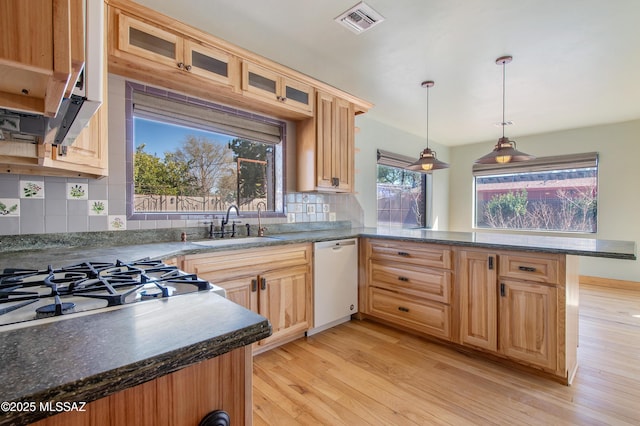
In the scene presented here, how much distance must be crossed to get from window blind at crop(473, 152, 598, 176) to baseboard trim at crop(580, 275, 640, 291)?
1.71 metres

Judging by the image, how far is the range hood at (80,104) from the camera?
0.62 meters

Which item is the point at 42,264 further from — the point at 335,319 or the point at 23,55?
the point at 335,319

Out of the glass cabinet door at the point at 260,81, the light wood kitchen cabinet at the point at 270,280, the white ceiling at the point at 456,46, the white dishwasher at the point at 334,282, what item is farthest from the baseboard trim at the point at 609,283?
the glass cabinet door at the point at 260,81

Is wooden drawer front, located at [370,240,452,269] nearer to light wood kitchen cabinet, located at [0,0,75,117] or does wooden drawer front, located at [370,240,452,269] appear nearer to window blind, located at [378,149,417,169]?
window blind, located at [378,149,417,169]

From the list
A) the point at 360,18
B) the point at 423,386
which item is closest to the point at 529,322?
the point at 423,386

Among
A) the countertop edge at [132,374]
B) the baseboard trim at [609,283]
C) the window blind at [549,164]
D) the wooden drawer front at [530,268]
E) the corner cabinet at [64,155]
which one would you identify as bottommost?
the baseboard trim at [609,283]

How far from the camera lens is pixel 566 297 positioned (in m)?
1.88

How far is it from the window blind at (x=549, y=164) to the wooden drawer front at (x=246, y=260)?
4.45m

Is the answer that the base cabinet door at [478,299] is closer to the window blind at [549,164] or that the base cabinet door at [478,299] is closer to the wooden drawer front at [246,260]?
the wooden drawer front at [246,260]

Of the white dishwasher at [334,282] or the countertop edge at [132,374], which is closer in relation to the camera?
the countertop edge at [132,374]

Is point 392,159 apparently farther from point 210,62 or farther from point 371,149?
point 210,62

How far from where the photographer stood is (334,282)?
275 cm

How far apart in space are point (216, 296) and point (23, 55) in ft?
2.17

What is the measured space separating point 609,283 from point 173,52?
6.08m
